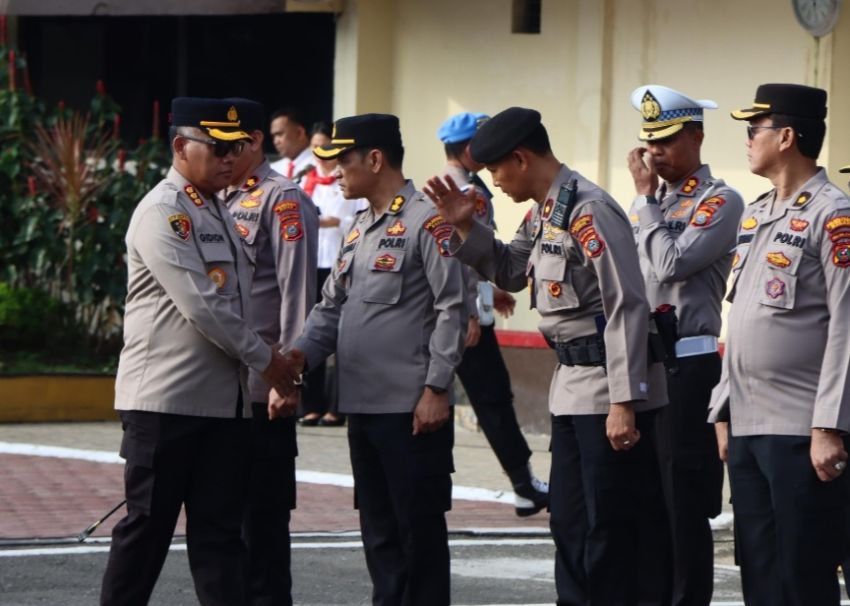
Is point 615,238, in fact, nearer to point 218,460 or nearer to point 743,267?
point 743,267

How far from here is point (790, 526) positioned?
5.52m

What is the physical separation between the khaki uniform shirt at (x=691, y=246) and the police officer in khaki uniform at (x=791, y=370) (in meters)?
1.03

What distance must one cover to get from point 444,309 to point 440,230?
29 cm

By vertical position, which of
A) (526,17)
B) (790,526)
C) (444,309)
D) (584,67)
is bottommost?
(790,526)

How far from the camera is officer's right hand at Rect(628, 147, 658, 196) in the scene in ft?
22.6

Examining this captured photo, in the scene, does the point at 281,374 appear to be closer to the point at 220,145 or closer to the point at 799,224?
the point at 220,145

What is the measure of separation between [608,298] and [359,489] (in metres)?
1.32

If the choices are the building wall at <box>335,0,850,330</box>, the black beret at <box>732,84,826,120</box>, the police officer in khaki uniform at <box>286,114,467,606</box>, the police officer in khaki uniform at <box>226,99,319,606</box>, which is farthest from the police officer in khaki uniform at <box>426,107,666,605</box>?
the building wall at <box>335,0,850,330</box>

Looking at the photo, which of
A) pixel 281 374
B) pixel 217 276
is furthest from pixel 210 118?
pixel 281 374

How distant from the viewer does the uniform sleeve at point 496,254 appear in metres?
6.41

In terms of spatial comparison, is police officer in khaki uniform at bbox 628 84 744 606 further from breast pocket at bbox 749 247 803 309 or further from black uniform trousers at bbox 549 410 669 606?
breast pocket at bbox 749 247 803 309

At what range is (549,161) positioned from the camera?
6.33 m

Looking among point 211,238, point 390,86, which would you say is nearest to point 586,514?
point 211,238

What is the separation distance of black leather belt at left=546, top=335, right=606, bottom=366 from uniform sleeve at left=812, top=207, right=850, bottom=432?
913 millimetres
